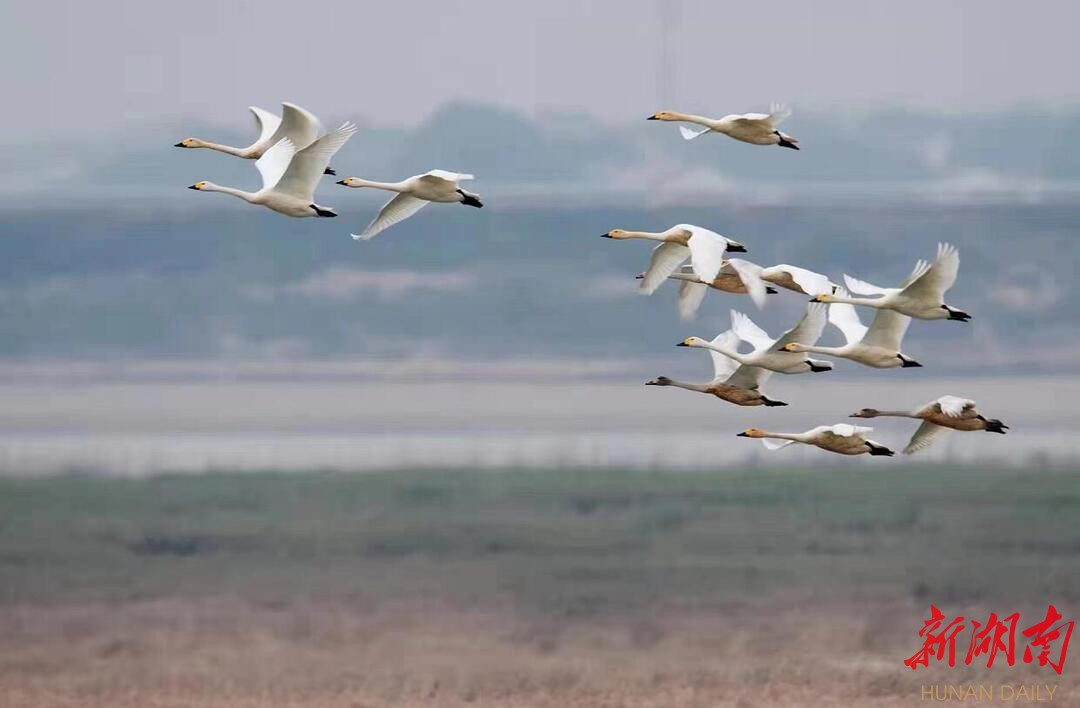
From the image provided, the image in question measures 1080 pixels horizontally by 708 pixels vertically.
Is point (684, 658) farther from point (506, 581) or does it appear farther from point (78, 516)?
point (78, 516)

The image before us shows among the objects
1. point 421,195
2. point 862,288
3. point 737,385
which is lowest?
point 737,385

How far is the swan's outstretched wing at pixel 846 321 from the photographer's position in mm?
13250

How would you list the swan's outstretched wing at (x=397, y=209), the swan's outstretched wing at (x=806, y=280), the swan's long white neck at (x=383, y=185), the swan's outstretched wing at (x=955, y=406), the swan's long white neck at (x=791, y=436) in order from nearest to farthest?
the swan's outstretched wing at (x=955, y=406), the swan's outstretched wing at (x=806, y=280), the swan's long white neck at (x=383, y=185), the swan's outstretched wing at (x=397, y=209), the swan's long white neck at (x=791, y=436)

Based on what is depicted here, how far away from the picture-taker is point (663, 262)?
13.1 metres

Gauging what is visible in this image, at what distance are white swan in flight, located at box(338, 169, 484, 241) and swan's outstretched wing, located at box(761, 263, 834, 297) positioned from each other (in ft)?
5.52

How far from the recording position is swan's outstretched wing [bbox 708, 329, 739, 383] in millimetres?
13891

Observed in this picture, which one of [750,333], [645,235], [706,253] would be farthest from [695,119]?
Answer: [706,253]

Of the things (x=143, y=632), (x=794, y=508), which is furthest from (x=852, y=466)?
(x=143, y=632)

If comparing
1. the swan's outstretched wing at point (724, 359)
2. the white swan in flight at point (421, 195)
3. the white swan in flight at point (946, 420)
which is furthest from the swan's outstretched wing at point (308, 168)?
the white swan in flight at point (946, 420)

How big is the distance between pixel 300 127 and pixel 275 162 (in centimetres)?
24

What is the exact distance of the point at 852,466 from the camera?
114 feet

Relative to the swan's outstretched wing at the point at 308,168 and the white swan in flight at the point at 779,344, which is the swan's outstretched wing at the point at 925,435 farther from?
the swan's outstretched wing at the point at 308,168

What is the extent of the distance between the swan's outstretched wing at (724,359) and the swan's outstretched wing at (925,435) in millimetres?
1364

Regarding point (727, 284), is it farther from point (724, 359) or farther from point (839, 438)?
point (724, 359)
